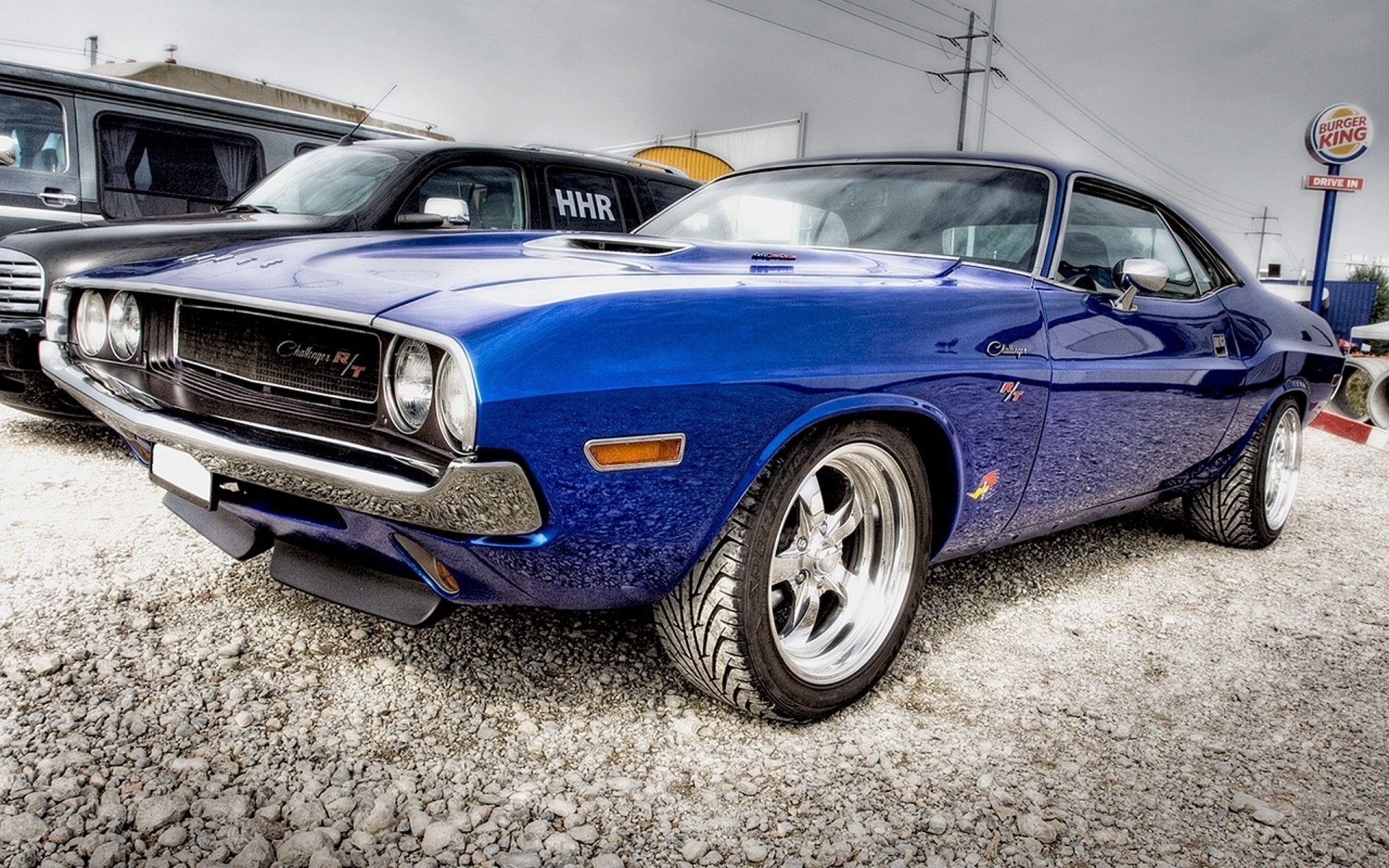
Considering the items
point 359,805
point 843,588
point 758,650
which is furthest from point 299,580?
point 843,588

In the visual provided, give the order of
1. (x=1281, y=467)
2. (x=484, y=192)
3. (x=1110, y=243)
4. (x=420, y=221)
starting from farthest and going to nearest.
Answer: (x=484, y=192) → (x=420, y=221) → (x=1281, y=467) → (x=1110, y=243)

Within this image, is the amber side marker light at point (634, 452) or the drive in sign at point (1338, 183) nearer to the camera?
the amber side marker light at point (634, 452)

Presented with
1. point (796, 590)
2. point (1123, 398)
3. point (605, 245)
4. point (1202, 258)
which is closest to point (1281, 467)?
point (1202, 258)

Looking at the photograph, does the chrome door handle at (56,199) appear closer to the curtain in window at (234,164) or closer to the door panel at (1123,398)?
the curtain in window at (234,164)

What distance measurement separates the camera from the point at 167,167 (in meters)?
5.54

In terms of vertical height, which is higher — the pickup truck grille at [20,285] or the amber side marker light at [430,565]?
the pickup truck grille at [20,285]

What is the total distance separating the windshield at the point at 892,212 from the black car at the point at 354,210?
3.80 feet

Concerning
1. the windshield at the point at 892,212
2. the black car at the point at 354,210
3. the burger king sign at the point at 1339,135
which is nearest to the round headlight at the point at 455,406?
the windshield at the point at 892,212

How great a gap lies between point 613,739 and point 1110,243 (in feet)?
7.65

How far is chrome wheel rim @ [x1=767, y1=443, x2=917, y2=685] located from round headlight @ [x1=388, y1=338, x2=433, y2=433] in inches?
34.4

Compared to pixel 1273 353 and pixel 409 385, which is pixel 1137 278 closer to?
pixel 1273 353

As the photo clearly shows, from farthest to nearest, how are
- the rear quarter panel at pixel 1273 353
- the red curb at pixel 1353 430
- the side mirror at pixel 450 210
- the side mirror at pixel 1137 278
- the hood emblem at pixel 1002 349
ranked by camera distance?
the red curb at pixel 1353 430 → the side mirror at pixel 450 210 → the rear quarter panel at pixel 1273 353 → the side mirror at pixel 1137 278 → the hood emblem at pixel 1002 349

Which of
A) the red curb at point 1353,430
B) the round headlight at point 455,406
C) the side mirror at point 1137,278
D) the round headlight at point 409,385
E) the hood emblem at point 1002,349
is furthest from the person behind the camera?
the red curb at point 1353,430

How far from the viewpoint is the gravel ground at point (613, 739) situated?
1.70 m
